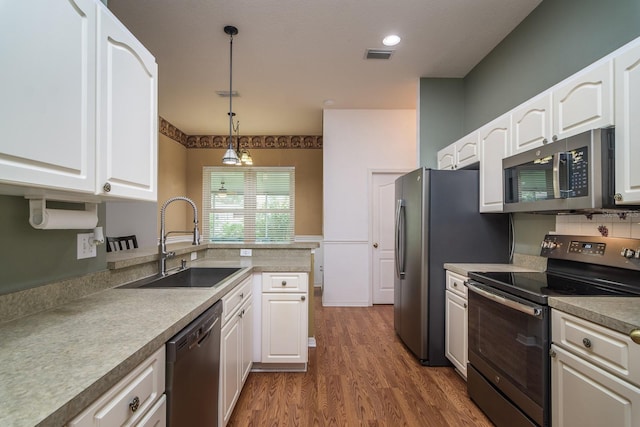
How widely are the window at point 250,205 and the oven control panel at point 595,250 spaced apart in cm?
447

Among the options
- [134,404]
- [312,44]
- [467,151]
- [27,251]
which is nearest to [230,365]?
[134,404]

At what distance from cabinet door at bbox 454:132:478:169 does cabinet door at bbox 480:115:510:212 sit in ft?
0.29

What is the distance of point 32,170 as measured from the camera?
2.67 ft

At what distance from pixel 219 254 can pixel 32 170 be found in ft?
6.95

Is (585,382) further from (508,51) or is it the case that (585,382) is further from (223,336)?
(508,51)

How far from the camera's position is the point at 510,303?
164 cm

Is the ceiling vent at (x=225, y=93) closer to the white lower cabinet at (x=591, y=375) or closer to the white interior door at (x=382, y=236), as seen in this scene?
the white interior door at (x=382, y=236)

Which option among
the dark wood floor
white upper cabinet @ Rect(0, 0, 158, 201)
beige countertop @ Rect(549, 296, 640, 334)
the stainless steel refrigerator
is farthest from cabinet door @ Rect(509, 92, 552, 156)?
white upper cabinet @ Rect(0, 0, 158, 201)

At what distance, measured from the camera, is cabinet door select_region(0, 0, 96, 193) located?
30.1 inches

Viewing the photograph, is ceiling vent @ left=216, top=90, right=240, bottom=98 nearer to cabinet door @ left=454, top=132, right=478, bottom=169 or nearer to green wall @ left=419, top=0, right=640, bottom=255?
green wall @ left=419, top=0, right=640, bottom=255

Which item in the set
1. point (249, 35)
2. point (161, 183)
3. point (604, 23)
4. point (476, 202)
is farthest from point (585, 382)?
point (161, 183)

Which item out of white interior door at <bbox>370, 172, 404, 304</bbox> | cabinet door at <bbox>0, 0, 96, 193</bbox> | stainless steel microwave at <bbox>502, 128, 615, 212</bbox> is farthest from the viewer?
white interior door at <bbox>370, 172, 404, 304</bbox>

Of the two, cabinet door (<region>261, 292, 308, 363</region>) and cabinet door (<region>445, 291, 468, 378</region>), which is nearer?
cabinet door (<region>445, 291, 468, 378</region>)

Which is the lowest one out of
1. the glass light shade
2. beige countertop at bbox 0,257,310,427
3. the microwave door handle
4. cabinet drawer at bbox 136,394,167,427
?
cabinet drawer at bbox 136,394,167,427
